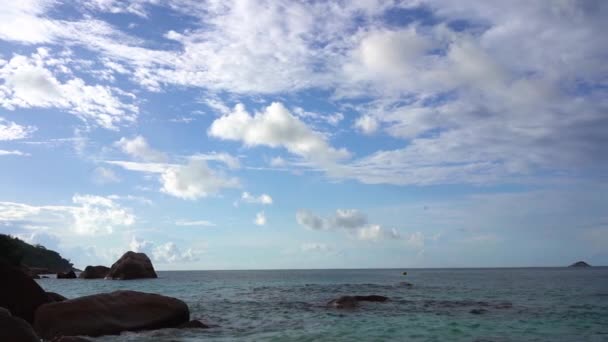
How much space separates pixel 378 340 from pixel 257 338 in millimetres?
4775

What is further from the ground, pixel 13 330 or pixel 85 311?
pixel 13 330

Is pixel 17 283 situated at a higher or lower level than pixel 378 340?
higher

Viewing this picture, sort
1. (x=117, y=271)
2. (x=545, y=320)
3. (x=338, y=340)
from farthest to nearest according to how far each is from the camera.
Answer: (x=117, y=271) → (x=545, y=320) → (x=338, y=340)

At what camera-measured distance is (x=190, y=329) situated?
69.7ft

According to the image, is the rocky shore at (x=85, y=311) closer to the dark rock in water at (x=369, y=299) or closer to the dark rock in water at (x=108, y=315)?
the dark rock in water at (x=108, y=315)

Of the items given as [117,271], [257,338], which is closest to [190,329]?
[257,338]

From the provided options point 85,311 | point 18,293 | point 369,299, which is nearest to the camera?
point 85,311

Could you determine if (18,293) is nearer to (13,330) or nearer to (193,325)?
(193,325)

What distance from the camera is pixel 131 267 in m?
85.4

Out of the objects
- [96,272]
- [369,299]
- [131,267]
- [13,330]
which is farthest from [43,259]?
[13,330]

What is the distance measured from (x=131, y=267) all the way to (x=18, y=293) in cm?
6842

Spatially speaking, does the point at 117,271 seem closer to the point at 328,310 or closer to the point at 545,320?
the point at 328,310

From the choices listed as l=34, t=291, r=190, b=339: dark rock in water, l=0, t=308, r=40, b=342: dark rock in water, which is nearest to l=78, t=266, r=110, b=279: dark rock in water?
l=34, t=291, r=190, b=339: dark rock in water

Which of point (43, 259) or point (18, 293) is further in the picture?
point (43, 259)
